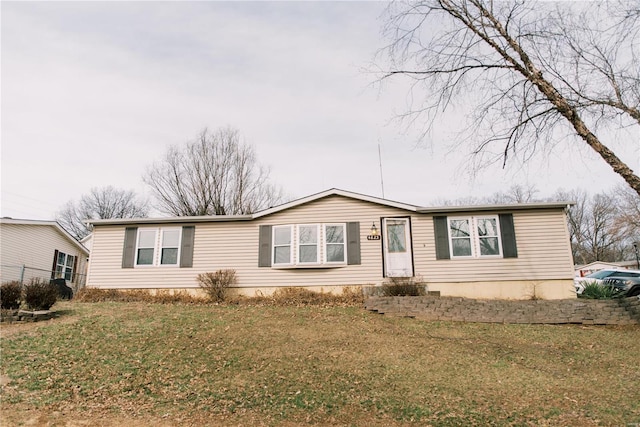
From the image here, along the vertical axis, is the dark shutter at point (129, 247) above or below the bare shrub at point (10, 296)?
above

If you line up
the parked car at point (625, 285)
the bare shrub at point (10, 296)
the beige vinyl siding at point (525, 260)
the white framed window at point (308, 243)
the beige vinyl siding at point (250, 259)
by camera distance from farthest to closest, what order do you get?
the parked car at point (625, 285) < the white framed window at point (308, 243) < the beige vinyl siding at point (250, 259) < the beige vinyl siding at point (525, 260) < the bare shrub at point (10, 296)

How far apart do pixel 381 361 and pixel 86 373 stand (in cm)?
540

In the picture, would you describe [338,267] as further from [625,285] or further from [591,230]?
[591,230]

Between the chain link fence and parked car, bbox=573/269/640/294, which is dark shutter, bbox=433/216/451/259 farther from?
the chain link fence

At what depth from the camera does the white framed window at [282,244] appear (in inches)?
548

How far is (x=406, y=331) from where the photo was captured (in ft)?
31.7

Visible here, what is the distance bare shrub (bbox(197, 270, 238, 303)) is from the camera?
13.5 metres

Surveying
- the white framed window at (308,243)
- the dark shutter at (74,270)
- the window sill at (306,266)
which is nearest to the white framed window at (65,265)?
the dark shutter at (74,270)

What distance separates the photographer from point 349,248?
13.7 metres

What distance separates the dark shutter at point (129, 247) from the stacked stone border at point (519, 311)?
934cm

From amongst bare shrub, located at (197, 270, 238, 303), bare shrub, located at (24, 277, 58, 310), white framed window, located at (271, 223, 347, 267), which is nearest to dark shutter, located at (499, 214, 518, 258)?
white framed window, located at (271, 223, 347, 267)

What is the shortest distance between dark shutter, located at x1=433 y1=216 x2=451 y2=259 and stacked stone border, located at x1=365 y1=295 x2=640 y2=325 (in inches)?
85.9

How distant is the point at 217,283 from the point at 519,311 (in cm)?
960

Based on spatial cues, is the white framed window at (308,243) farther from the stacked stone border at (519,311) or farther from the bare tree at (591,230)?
the bare tree at (591,230)
